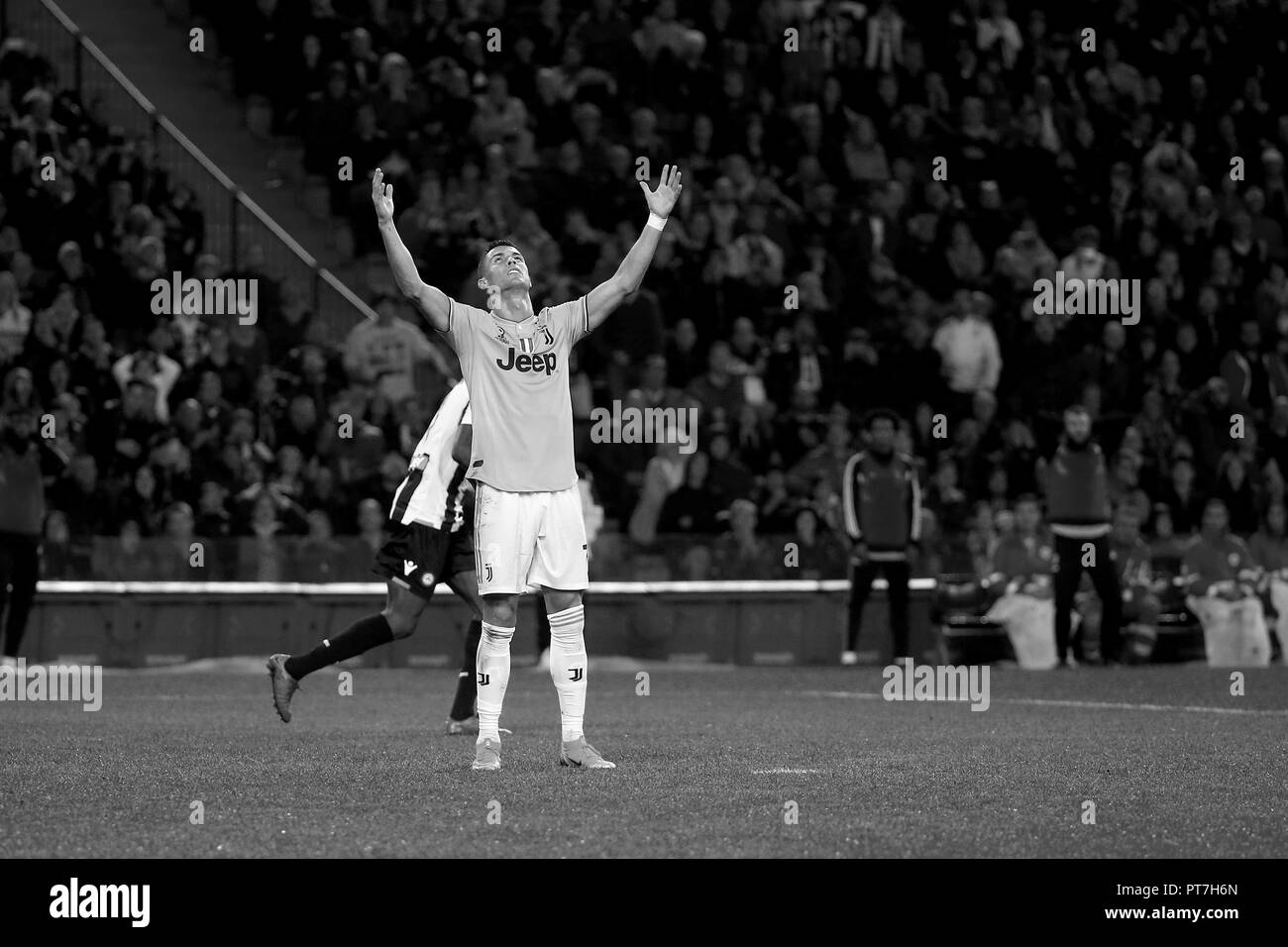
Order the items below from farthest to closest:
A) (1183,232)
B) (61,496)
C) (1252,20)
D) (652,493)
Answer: (1252,20), (1183,232), (652,493), (61,496)

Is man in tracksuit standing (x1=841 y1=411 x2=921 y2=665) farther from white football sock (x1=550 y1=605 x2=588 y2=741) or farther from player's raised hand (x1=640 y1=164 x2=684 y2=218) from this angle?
white football sock (x1=550 y1=605 x2=588 y2=741)

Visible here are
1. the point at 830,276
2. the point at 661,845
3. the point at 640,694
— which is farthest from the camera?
the point at 830,276

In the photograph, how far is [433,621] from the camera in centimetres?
2025

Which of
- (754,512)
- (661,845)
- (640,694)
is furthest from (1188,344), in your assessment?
(661,845)

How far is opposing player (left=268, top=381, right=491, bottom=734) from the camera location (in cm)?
1225

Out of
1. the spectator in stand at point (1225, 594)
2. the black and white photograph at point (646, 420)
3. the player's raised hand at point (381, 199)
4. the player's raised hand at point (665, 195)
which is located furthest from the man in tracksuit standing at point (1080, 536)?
the player's raised hand at point (381, 199)

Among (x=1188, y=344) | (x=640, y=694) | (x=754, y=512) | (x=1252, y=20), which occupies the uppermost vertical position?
(x=1252, y=20)

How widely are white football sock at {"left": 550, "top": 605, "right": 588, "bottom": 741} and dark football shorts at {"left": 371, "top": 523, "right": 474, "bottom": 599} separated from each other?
2335 millimetres

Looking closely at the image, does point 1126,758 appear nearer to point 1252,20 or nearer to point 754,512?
point 754,512

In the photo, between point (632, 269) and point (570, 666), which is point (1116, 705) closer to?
point (570, 666)

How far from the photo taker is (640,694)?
1659 cm

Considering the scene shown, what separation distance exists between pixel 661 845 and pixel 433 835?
816mm

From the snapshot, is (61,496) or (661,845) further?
(61,496)

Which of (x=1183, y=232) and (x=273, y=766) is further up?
(x=1183, y=232)
